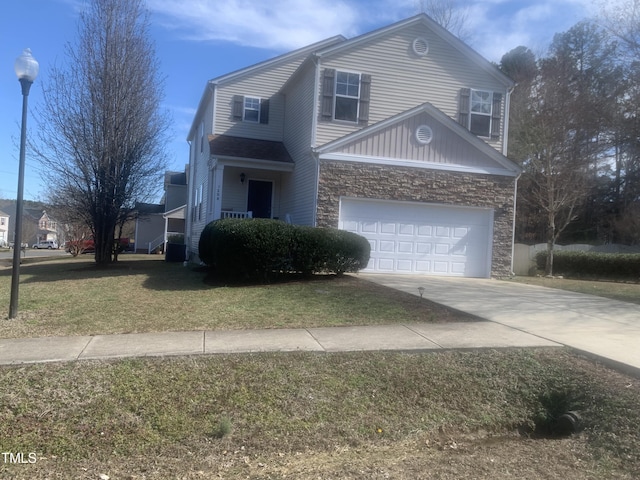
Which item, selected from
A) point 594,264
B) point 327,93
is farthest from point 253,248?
point 594,264

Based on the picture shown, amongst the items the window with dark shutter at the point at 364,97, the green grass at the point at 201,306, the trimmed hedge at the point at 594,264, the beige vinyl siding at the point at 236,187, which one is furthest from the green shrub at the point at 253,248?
the trimmed hedge at the point at 594,264

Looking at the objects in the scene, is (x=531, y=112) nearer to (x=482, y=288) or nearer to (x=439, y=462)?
(x=482, y=288)

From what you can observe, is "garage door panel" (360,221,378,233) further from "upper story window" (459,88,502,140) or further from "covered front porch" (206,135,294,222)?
"upper story window" (459,88,502,140)

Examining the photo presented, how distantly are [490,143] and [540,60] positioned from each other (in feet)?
64.3

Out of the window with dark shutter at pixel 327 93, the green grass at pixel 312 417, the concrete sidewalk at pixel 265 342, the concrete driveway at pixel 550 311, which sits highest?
the window with dark shutter at pixel 327 93

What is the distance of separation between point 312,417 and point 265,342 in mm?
1894

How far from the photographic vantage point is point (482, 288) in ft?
39.1

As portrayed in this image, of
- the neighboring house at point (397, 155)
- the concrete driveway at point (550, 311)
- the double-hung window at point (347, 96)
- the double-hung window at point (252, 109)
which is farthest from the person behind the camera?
the double-hung window at point (252, 109)

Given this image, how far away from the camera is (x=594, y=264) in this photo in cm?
2031

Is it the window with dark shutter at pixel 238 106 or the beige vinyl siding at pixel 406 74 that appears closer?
the beige vinyl siding at pixel 406 74

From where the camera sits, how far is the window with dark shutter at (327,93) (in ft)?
48.5

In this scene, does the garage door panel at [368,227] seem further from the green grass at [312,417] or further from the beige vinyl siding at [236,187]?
the green grass at [312,417]

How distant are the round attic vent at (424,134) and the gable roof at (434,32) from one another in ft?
10.8

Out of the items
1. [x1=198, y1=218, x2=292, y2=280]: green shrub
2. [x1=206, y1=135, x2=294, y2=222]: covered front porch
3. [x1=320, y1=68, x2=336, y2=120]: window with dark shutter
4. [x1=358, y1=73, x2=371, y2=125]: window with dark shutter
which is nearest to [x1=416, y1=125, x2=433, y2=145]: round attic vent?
[x1=358, y1=73, x2=371, y2=125]: window with dark shutter
